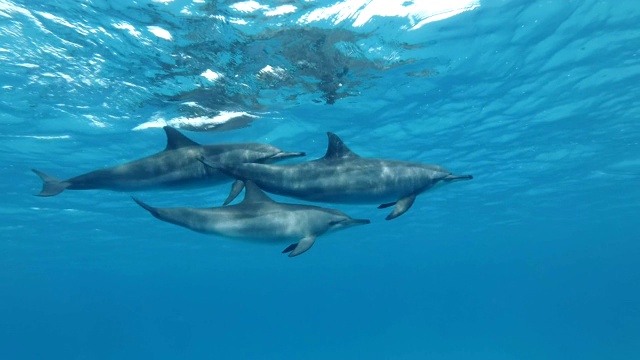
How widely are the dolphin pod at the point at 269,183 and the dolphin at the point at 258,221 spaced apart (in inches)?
0.6

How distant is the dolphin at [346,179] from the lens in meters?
6.96

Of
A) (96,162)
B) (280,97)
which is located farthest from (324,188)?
(96,162)

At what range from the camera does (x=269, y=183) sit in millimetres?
6973

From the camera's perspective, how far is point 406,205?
7.11m

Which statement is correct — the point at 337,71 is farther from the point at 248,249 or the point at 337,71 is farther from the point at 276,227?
the point at 248,249

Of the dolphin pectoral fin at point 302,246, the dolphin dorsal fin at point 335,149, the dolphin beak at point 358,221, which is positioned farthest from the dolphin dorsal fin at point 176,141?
the dolphin beak at point 358,221

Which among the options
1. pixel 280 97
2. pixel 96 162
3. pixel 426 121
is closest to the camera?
pixel 280 97

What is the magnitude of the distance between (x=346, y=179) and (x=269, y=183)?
1.32 metres

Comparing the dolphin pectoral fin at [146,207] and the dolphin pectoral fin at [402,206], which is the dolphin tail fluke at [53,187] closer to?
the dolphin pectoral fin at [146,207]

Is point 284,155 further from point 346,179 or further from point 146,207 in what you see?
point 146,207

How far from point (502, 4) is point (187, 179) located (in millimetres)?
9328

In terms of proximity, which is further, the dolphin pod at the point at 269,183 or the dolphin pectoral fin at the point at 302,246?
the dolphin pod at the point at 269,183

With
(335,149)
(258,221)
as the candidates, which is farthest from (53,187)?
(335,149)

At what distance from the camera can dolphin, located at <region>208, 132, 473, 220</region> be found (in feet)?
22.8
